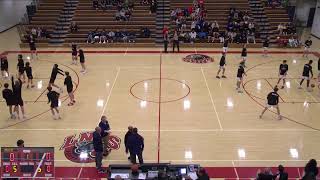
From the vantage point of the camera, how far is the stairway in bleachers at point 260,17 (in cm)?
3022

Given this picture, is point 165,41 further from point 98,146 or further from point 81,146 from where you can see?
point 98,146

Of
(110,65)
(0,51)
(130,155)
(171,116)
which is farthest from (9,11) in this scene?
(130,155)

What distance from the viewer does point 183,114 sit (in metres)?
16.2

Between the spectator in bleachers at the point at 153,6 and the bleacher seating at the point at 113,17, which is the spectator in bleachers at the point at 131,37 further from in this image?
the spectator in bleachers at the point at 153,6

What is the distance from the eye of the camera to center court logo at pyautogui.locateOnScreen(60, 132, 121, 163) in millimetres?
12752

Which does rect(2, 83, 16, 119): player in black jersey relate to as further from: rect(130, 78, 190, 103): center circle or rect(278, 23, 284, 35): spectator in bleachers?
rect(278, 23, 284, 35): spectator in bleachers

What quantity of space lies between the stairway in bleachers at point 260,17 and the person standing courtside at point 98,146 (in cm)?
2142

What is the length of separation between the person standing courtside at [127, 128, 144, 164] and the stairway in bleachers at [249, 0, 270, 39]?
20758 mm

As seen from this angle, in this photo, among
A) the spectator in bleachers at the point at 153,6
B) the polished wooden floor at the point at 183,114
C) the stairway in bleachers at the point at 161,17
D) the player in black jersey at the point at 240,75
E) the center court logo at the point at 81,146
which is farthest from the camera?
the spectator in bleachers at the point at 153,6

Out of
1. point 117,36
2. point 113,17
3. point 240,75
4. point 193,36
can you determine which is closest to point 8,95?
point 240,75

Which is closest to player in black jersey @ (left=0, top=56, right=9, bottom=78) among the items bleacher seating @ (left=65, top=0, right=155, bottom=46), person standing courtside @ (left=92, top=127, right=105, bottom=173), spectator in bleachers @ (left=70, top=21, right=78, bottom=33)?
bleacher seating @ (left=65, top=0, right=155, bottom=46)

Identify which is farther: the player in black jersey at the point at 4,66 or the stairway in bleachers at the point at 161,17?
the stairway in bleachers at the point at 161,17

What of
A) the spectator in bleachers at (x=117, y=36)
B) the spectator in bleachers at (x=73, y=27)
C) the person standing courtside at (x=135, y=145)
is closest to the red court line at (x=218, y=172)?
the person standing courtside at (x=135, y=145)
